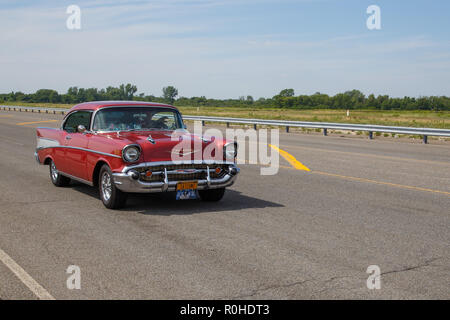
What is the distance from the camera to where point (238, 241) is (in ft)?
20.6

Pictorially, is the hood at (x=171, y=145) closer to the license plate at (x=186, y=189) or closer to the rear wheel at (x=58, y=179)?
the license plate at (x=186, y=189)

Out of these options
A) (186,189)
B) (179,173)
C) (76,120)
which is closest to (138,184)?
(179,173)

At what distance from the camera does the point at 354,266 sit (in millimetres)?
5348

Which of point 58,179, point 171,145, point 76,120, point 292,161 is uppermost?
point 76,120

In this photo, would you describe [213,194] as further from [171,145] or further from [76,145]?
[76,145]

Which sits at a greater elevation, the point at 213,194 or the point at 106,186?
the point at 106,186

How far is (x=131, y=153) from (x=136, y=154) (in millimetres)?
74

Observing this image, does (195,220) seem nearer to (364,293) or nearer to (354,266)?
(354,266)

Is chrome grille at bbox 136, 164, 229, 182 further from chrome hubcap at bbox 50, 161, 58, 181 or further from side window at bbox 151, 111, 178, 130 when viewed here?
chrome hubcap at bbox 50, 161, 58, 181

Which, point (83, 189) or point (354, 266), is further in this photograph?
Answer: point (83, 189)
